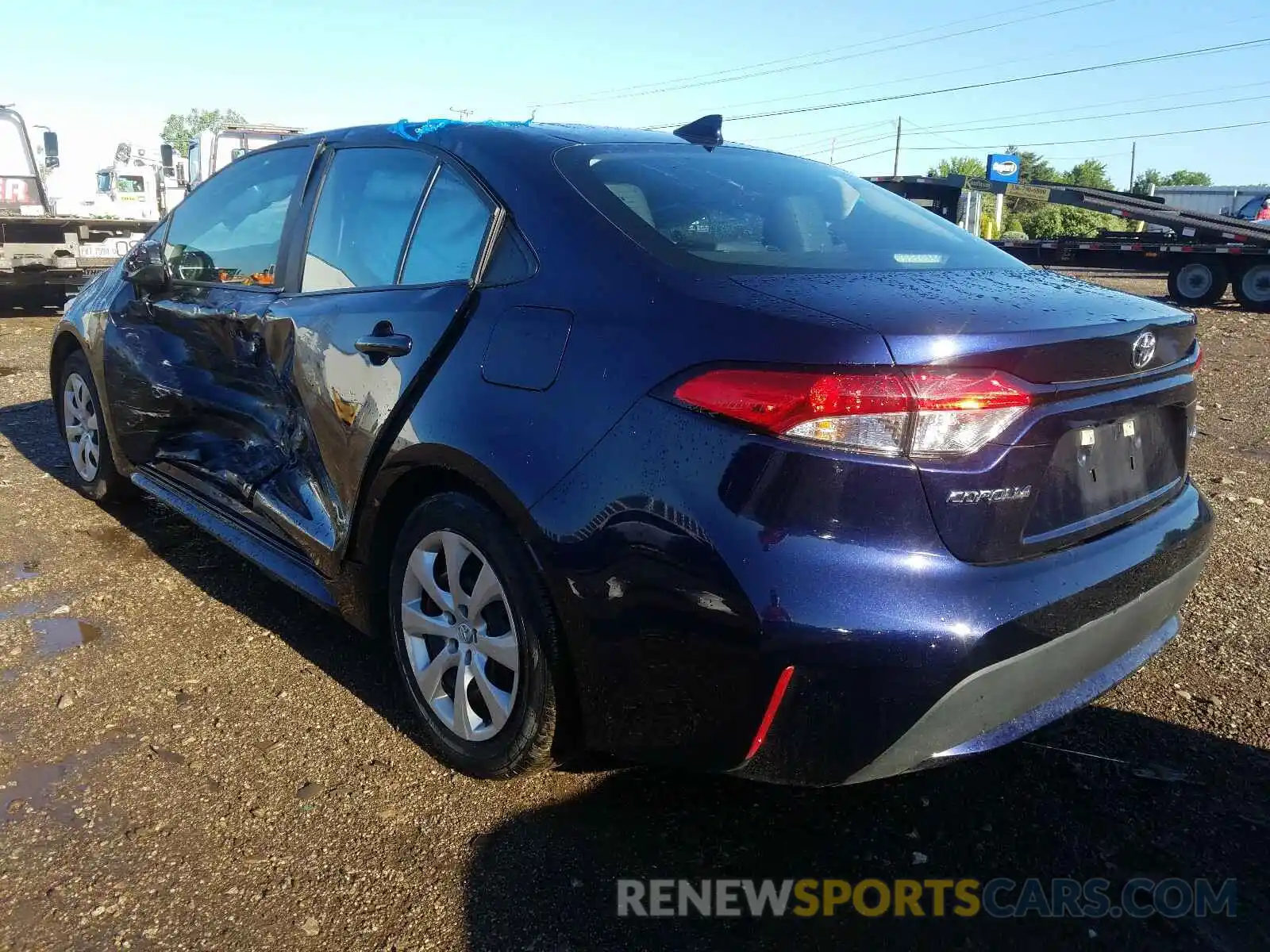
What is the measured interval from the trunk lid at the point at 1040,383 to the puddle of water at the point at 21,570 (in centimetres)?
351

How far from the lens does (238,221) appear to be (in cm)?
384

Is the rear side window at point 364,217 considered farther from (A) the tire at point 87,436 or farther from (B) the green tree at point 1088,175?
(B) the green tree at point 1088,175

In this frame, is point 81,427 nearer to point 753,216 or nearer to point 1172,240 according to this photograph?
point 753,216

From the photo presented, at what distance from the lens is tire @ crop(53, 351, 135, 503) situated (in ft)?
15.5

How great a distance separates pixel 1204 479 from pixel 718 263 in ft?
14.6

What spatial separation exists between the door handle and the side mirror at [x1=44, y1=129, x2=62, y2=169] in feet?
→ 46.4

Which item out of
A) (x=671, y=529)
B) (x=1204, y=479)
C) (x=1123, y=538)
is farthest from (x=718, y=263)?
(x=1204, y=479)

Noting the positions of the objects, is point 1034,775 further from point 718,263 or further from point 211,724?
point 211,724

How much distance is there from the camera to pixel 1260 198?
25906 mm

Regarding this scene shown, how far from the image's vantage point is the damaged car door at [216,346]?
339cm

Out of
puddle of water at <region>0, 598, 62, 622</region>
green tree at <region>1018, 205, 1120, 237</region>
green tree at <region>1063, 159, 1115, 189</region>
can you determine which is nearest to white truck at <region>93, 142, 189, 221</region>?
Answer: puddle of water at <region>0, 598, 62, 622</region>

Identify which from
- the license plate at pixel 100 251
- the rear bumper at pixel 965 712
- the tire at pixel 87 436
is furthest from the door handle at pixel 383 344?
the license plate at pixel 100 251

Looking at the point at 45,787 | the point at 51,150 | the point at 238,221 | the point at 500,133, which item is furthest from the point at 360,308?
the point at 51,150

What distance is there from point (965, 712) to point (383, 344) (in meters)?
1.73
